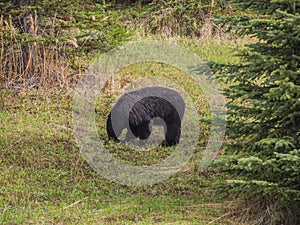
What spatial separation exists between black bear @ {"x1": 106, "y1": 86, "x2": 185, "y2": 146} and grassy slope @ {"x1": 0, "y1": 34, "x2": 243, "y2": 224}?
447 mm

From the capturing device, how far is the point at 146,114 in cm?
973

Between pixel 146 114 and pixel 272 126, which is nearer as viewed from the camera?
pixel 272 126

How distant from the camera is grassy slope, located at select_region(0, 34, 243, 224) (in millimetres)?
6578

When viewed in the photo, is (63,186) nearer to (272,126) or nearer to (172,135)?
(172,135)

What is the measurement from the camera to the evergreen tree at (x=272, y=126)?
5562 millimetres

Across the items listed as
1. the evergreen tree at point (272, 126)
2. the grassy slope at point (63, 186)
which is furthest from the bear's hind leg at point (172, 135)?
the evergreen tree at point (272, 126)

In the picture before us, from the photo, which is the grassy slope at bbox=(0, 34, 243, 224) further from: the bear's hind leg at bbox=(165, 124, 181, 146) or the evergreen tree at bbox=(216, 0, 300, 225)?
the evergreen tree at bbox=(216, 0, 300, 225)

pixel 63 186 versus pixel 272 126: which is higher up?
pixel 272 126

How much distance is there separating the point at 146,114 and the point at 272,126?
382 cm

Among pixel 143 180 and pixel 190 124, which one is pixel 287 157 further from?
pixel 190 124

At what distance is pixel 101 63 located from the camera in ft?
40.6

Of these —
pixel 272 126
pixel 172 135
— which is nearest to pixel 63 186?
pixel 172 135

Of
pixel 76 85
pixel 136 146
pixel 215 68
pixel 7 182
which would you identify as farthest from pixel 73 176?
pixel 76 85

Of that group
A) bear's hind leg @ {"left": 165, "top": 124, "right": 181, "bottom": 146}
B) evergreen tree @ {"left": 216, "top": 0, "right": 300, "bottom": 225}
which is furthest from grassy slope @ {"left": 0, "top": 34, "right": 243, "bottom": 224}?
evergreen tree @ {"left": 216, "top": 0, "right": 300, "bottom": 225}
